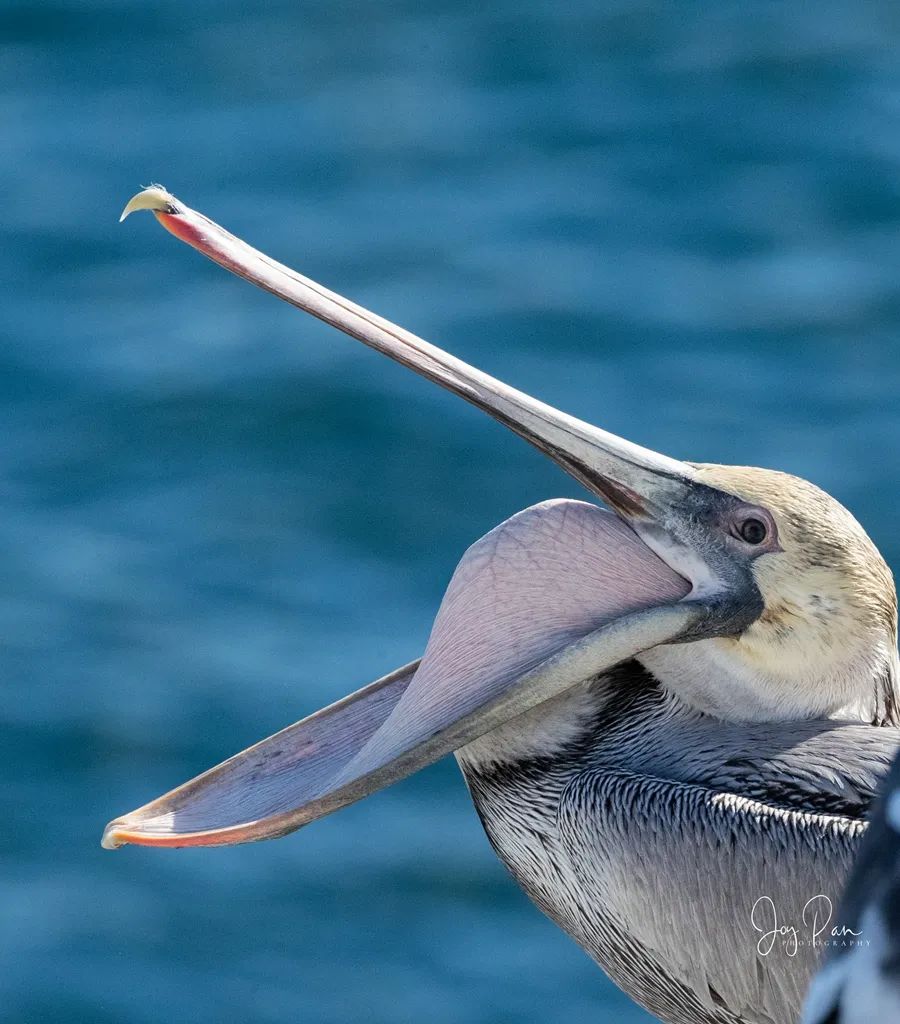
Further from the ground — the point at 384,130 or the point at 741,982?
the point at 384,130

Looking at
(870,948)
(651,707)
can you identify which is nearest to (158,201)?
(651,707)

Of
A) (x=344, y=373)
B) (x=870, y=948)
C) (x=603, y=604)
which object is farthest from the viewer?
(x=344, y=373)

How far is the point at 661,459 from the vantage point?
3793 mm

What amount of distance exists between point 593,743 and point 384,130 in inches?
171

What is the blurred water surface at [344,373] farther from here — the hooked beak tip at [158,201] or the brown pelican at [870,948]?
the brown pelican at [870,948]

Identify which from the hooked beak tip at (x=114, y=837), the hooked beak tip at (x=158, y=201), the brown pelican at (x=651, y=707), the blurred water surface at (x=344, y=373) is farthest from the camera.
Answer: the blurred water surface at (x=344, y=373)

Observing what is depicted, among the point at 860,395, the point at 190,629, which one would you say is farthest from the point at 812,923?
the point at 860,395

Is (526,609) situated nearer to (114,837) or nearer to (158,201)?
(114,837)

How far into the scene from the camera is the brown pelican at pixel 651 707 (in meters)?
3.65

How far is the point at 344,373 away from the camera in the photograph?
22.7ft

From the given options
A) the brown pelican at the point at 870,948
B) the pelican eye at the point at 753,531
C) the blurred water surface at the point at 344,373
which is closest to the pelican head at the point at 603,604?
the pelican eye at the point at 753,531

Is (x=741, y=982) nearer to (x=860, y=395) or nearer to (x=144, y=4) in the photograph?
(x=860, y=395)

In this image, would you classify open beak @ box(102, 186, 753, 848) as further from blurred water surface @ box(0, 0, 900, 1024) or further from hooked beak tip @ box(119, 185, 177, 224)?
blurred water surface @ box(0, 0, 900, 1024)

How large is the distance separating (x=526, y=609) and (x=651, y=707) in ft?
1.13
